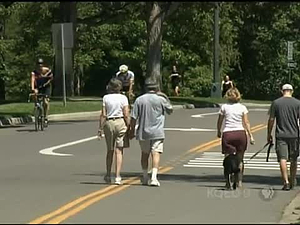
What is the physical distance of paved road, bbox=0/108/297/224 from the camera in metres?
11.7

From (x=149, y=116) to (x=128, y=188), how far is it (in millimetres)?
1275

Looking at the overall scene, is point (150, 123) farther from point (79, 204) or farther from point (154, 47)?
point (154, 47)

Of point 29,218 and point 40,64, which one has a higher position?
point 40,64

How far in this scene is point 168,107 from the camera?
14.9 metres

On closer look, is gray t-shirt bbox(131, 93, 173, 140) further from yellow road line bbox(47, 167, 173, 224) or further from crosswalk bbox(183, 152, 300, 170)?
crosswalk bbox(183, 152, 300, 170)

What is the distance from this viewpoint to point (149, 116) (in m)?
14.6

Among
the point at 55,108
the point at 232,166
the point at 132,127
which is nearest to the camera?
the point at 232,166

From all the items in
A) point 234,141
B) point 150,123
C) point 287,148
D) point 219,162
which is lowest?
point 219,162

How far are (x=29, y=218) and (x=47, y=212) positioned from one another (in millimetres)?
531

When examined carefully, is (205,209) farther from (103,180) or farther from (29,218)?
(103,180)

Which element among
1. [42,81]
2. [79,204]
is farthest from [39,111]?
[79,204]

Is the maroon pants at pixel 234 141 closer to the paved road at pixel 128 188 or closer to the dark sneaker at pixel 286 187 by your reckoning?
the paved road at pixel 128 188

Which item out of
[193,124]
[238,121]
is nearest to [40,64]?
[193,124]

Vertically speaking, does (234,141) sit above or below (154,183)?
above
